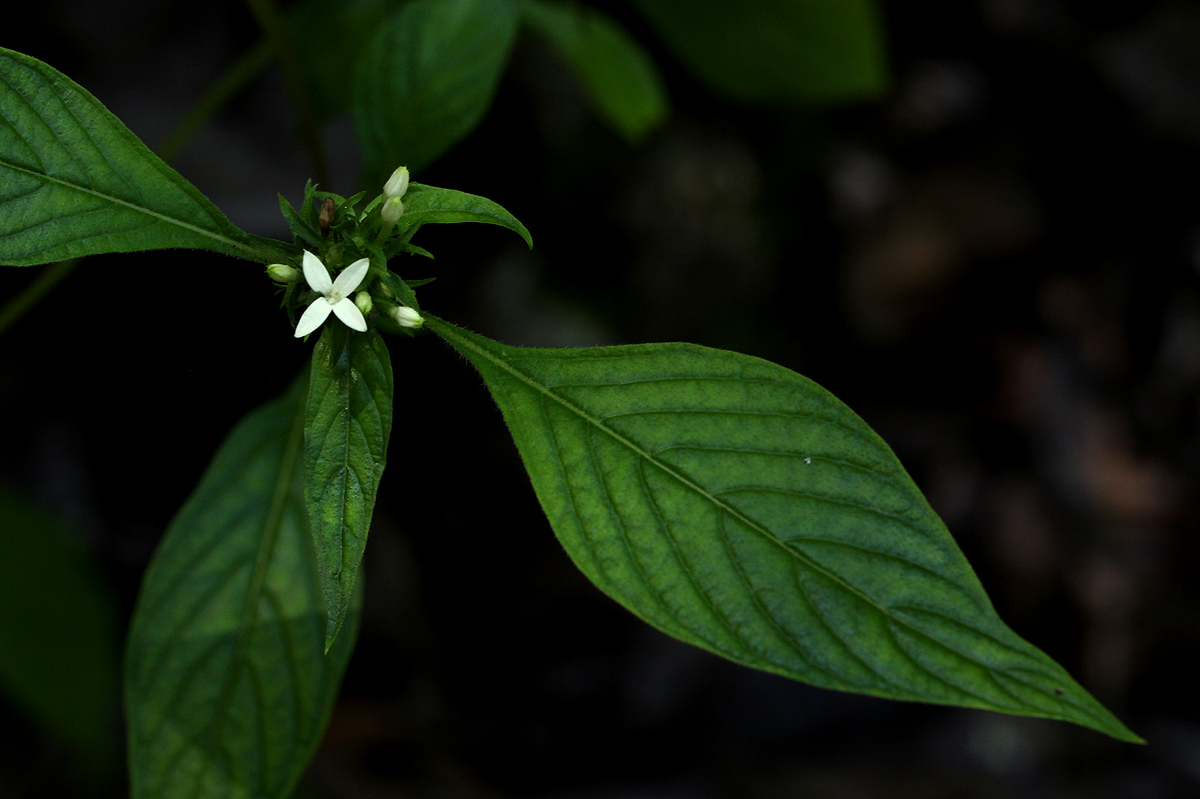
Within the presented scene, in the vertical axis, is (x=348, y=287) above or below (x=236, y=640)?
above

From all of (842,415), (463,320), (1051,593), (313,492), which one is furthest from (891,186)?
(313,492)

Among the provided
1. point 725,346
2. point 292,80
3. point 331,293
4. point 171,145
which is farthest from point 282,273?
point 725,346

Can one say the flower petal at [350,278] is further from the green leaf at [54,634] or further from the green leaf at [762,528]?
the green leaf at [54,634]

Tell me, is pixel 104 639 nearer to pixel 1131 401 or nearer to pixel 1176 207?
pixel 1131 401

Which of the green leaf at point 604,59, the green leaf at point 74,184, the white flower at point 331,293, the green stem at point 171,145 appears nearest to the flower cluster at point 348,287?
the white flower at point 331,293

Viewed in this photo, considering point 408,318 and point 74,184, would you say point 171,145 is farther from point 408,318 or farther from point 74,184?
point 408,318

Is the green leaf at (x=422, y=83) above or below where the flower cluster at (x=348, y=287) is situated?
above
